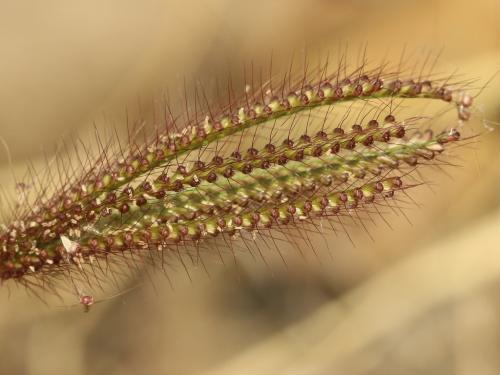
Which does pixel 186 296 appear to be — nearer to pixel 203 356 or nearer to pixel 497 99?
pixel 203 356

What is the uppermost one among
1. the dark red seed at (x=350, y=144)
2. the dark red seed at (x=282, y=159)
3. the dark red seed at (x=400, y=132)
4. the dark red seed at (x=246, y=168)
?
the dark red seed at (x=246, y=168)

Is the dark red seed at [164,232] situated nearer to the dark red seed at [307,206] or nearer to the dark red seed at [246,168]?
the dark red seed at [246,168]

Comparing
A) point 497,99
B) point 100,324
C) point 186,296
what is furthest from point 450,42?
point 100,324

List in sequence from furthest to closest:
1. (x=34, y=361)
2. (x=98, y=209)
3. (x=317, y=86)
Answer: (x=34, y=361) → (x=98, y=209) → (x=317, y=86)

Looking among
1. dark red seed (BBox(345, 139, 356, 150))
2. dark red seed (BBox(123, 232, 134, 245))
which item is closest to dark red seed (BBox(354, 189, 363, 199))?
dark red seed (BBox(345, 139, 356, 150))

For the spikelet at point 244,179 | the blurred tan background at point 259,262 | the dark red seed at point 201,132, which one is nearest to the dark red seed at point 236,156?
the spikelet at point 244,179

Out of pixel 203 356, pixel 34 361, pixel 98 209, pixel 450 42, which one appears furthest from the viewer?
pixel 450 42

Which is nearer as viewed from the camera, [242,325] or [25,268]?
[25,268]

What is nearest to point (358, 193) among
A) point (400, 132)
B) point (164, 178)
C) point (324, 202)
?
point (324, 202)

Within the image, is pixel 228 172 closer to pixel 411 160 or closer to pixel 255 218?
pixel 255 218
